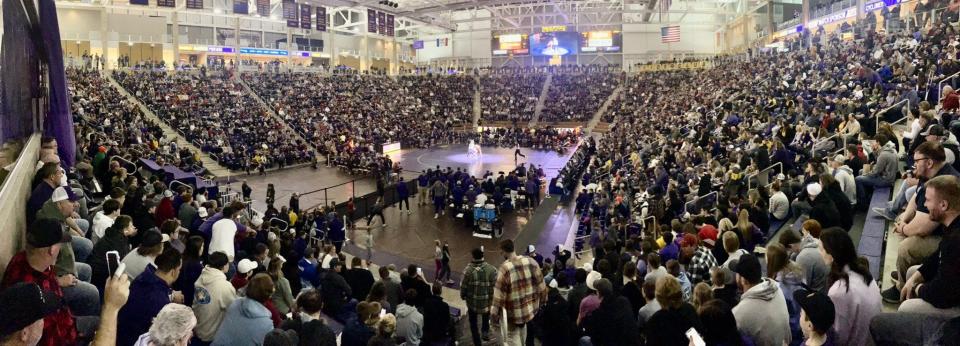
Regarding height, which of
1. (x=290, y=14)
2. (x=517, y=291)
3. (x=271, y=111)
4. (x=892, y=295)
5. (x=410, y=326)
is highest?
(x=290, y=14)

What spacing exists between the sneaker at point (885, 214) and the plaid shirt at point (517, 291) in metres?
4.14

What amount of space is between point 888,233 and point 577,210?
10.7 m

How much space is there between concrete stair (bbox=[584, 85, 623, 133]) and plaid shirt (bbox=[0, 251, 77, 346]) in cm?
4120

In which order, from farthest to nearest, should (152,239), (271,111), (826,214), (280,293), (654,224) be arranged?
(271,111) < (654,224) < (826,214) < (280,293) < (152,239)

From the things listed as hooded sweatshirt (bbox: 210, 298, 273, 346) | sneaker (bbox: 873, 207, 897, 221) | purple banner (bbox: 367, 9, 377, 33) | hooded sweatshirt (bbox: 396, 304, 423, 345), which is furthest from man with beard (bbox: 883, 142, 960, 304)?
purple banner (bbox: 367, 9, 377, 33)

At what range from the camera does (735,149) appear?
45.1 ft

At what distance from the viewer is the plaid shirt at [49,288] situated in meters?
3.04

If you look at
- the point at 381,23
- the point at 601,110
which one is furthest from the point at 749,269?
the point at 601,110

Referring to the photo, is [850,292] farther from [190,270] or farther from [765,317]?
[190,270]

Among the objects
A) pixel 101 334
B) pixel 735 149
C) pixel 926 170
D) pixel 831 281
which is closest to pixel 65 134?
pixel 101 334

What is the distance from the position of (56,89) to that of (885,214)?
11595 millimetres

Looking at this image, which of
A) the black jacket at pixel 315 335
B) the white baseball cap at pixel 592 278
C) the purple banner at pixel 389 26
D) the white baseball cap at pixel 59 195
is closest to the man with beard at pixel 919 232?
the white baseball cap at pixel 592 278

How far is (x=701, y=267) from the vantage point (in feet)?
19.6

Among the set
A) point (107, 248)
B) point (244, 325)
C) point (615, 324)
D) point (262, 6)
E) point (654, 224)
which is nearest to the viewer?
point (244, 325)
